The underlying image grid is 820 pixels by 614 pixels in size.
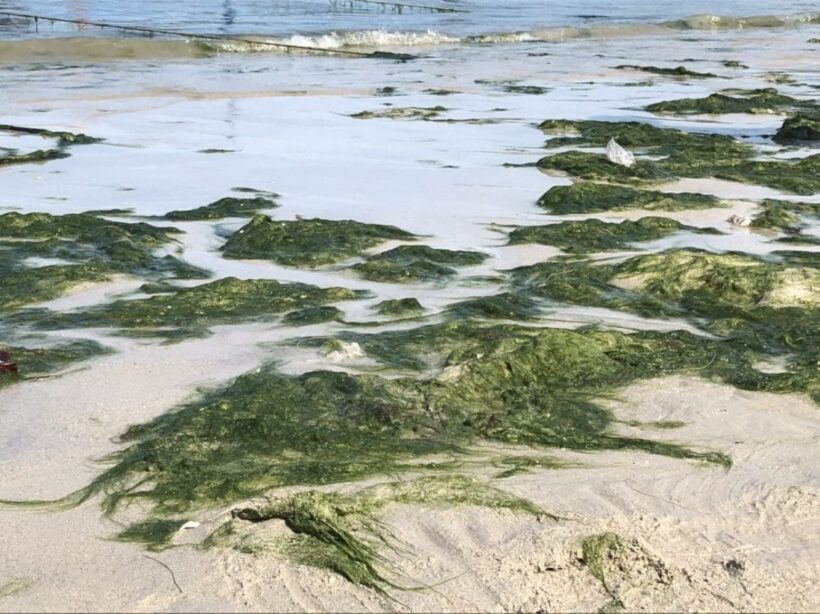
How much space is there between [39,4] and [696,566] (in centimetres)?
2416

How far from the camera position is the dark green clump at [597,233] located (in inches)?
218

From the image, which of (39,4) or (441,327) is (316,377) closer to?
(441,327)

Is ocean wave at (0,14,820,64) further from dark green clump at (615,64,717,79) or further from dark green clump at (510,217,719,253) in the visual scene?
dark green clump at (510,217,719,253)

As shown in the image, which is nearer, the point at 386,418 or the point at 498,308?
the point at 386,418

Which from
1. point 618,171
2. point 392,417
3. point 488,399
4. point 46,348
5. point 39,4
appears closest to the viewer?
point 392,417

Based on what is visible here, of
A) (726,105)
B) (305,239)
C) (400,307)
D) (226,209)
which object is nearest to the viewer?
(400,307)

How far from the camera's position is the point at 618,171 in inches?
283

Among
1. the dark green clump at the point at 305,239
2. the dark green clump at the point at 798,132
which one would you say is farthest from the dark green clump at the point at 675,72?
the dark green clump at the point at 305,239

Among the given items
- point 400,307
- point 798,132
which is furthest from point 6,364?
point 798,132

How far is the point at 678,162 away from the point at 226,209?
10.5ft

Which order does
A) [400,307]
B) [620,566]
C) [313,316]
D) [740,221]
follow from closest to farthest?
[620,566] → [313,316] → [400,307] → [740,221]

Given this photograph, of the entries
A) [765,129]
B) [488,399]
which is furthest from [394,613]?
[765,129]

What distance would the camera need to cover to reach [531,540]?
2566 millimetres

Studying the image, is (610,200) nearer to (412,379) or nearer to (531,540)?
(412,379)
